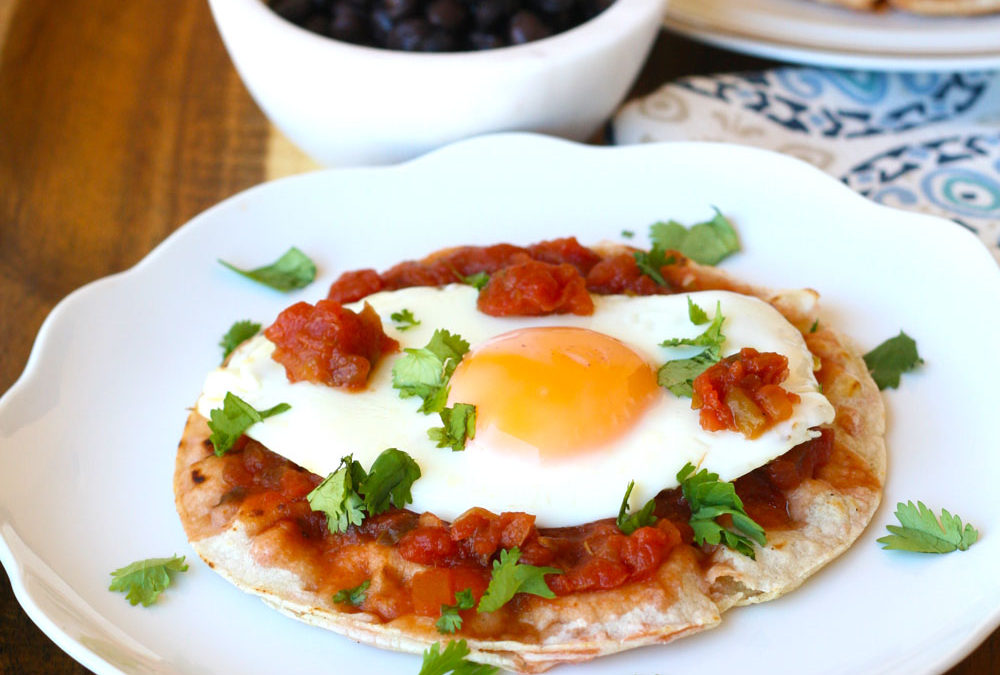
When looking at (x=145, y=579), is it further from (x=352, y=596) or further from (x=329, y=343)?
(x=329, y=343)

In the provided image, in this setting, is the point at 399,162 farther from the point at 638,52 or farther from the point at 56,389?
the point at 56,389

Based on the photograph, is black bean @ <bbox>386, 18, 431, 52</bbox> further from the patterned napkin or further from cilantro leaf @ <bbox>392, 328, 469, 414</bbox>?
cilantro leaf @ <bbox>392, 328, 469, 414</bbox>

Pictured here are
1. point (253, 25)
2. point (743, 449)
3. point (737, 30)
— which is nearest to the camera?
point (743, 449)

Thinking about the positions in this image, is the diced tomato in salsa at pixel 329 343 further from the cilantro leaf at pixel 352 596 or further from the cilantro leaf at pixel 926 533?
the cilantro leaf at pixel 926 533

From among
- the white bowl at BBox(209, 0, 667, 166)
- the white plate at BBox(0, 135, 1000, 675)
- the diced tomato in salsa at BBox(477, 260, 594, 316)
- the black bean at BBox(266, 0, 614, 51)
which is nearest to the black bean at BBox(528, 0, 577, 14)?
the black bean at BBox(266, 0, 614, 51)

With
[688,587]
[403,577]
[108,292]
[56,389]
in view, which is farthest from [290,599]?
[108,292]

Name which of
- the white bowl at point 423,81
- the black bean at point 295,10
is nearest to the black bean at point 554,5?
the white bowl at point 423,81
